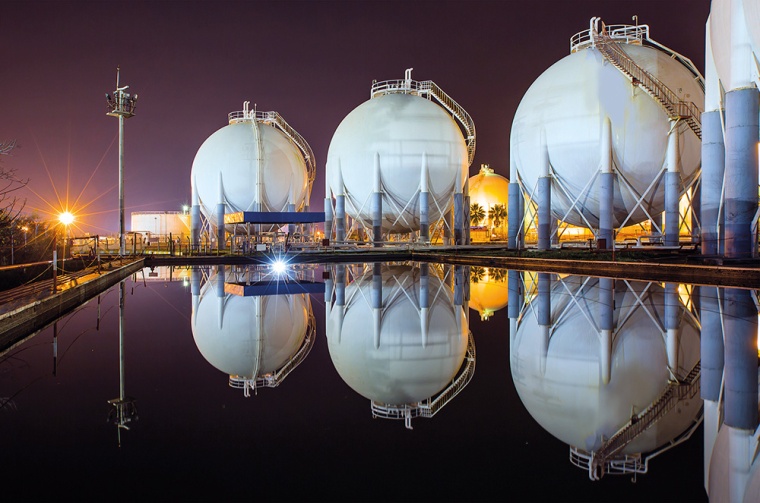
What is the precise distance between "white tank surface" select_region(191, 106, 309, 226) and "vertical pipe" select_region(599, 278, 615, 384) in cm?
3403

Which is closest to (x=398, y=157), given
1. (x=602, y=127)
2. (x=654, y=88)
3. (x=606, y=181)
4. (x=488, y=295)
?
(x=602, y=127)

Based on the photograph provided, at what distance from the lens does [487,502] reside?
9.98 ft

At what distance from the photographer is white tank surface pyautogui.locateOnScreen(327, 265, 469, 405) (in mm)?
5598

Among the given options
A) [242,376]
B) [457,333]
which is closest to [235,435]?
[242,376]

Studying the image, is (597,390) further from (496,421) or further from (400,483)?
(400,483)

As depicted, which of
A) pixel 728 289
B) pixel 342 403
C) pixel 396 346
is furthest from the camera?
pixel 728 289

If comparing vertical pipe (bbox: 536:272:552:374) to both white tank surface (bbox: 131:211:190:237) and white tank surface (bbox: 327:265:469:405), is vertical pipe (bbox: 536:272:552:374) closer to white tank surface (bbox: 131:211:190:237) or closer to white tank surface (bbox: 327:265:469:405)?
white tank surface (bbox: 327:265:469:405)

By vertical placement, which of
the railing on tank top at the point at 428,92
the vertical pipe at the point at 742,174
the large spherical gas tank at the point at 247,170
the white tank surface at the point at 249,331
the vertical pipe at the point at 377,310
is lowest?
the white tank surface at the point at 249,331

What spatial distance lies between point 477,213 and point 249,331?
64647 mm

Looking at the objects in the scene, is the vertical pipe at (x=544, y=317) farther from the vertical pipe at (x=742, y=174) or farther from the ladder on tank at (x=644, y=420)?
the vertical pipe at (x=742, y=174)

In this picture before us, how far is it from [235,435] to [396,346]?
3.44 m

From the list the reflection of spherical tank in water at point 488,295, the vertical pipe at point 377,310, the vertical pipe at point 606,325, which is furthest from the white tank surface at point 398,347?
the vertical pipe at point 606,325

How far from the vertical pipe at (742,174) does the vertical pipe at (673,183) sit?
23.2ft

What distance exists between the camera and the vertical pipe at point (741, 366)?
4.29 meters
